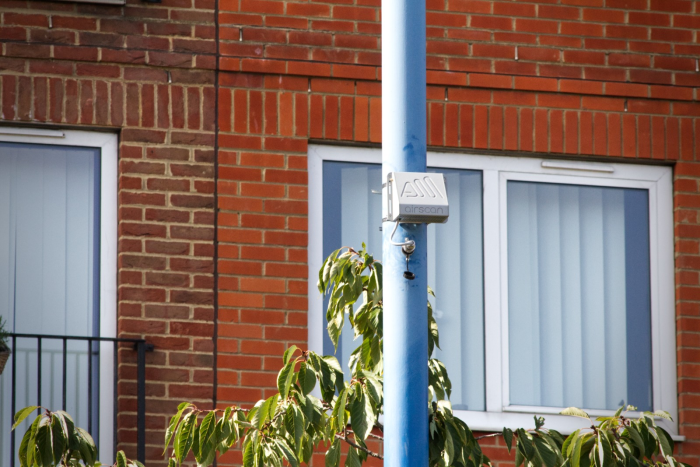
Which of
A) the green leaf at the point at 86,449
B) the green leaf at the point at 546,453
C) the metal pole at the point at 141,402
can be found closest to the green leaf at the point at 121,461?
the green leaf at the point at 86,449

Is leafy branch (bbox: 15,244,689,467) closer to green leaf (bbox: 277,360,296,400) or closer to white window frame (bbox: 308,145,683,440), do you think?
green leaf (bbox: 277,360,296,400)

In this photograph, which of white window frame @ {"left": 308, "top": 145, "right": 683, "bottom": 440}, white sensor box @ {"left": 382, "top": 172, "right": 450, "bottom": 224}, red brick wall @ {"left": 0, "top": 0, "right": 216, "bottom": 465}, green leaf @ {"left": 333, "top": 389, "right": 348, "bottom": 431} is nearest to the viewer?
white sensor box @ {"left": 382, "top": 172, "right": 450, "bottom": 224}

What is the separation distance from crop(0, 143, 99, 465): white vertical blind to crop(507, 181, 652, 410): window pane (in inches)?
96.0

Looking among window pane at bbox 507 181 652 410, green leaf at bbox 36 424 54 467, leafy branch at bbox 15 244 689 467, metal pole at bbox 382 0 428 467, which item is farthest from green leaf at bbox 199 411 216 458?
window pane at bbox 507 181 652 410

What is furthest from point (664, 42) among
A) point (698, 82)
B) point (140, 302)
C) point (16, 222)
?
point (16, 222)

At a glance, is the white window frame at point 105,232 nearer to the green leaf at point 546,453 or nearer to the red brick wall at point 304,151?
the red brick wall at point 304,151

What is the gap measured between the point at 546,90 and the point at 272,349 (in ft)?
7.33

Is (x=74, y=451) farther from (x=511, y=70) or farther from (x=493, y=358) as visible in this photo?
(x=511, y=70)

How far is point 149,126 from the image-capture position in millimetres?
6211

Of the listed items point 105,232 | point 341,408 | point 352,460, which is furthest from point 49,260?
point 341,408

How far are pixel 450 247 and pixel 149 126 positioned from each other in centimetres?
187

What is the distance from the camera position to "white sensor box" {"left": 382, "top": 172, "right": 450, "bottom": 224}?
3.47 metres

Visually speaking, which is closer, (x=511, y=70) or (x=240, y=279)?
(x=240, y=279)

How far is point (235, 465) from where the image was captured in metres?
5.96
